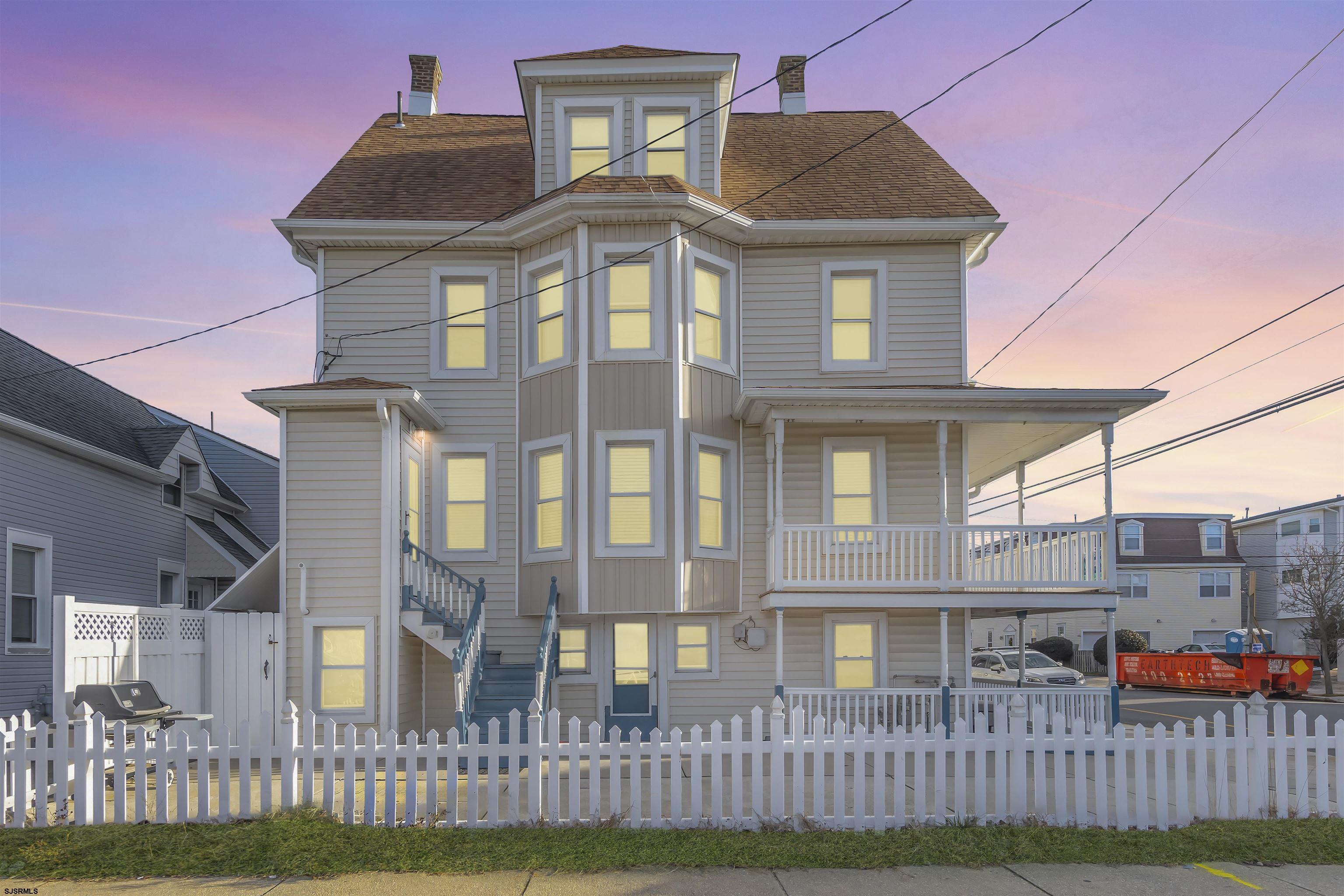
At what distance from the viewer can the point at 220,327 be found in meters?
16.9

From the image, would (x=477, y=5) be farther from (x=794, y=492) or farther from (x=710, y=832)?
(x=710, y=832)

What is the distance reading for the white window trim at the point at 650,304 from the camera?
15.3 meters

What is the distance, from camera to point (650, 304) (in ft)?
50.8

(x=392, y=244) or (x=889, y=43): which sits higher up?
(x=889, y=43)

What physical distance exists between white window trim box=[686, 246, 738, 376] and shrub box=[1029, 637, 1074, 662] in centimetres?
3291

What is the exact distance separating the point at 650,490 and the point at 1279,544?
4389 centimetres

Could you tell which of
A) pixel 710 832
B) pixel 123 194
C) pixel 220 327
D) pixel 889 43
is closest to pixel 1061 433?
pixel 889 43

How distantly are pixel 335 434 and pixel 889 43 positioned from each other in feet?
30.6

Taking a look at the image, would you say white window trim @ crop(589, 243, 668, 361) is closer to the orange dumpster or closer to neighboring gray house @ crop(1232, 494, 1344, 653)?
the orange dumpster

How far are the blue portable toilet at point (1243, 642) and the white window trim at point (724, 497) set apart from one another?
1043 inches

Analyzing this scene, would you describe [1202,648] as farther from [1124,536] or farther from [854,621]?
[854,621]

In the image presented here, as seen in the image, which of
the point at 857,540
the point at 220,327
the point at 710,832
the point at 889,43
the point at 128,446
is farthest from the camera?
the point at 128,446

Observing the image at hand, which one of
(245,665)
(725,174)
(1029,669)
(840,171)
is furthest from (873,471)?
(1029,669)

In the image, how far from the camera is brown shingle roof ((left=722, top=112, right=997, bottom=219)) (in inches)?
650
